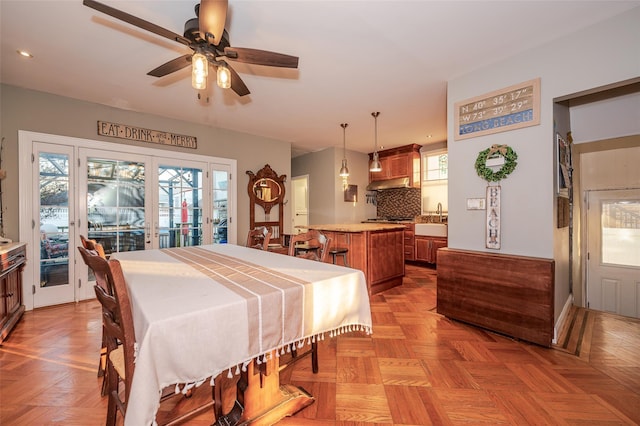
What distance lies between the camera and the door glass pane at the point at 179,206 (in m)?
4.09

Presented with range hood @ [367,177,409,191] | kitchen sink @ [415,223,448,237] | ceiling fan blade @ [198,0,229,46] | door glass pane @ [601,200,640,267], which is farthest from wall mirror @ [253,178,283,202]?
door glass pane @ [601,200,640,267]

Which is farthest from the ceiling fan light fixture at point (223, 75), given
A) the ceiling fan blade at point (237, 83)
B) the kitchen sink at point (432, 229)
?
the kitchen sink at point (432, 229)

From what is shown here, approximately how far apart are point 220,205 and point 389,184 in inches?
143

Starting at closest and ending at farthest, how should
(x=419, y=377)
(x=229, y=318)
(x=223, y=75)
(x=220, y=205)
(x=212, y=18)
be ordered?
(x=229, y=318), (x=212, y=18), (x=223, y=75), (x=419, y=377), (x=220, y=205)

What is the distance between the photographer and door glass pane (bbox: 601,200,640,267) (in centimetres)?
330

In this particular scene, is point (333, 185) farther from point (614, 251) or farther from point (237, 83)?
point (614, 251)

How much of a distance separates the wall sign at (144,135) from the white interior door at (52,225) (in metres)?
0.49

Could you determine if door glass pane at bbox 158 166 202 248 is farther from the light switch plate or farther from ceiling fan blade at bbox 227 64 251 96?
the light switch plate

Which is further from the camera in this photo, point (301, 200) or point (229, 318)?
point (301, 200)

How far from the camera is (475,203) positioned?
2713 millimetres

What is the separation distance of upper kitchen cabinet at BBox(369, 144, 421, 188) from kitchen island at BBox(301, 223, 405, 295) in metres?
2.15

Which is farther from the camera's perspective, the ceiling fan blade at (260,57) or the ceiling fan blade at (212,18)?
the ceiling fan blade at (260,57)

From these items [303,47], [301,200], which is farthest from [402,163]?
[303,47]

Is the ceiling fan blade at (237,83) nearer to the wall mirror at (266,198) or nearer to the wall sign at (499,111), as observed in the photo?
the wall sign at (499,111)
